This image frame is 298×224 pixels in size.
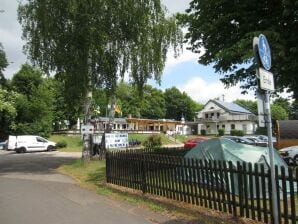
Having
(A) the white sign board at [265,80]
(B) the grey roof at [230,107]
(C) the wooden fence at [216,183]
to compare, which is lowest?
(C) the wooden fence at [216,183]

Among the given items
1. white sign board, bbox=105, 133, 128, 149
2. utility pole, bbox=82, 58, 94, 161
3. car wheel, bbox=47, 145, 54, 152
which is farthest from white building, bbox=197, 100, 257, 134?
white sign board, bbox=105, 133, 128, 149

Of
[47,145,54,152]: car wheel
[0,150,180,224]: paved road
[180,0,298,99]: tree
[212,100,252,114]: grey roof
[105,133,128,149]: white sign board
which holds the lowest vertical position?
[0,150,180,224]: paved road

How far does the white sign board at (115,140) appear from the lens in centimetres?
2141

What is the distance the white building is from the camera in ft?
290

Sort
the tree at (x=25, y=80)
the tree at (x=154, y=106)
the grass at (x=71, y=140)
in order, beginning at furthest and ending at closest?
the tree at (x=154, y=106), the tree at (x=25, y=80), the grass at (x=71, y=140)

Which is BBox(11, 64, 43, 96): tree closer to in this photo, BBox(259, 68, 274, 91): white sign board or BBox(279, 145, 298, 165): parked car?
BBox(279, 145, 298, 165): parked car

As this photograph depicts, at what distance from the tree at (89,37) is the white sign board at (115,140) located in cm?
282

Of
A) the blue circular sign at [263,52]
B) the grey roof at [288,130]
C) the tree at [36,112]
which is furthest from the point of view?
the tree at [36,112]

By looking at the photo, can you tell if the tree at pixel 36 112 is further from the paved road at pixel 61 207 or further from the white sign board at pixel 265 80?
the white sign board at pixel 265 80

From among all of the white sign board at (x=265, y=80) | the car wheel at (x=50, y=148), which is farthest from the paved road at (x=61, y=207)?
the car wheel at (x=50, y=148)

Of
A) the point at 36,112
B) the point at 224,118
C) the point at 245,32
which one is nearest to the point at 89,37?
the point at 245,32

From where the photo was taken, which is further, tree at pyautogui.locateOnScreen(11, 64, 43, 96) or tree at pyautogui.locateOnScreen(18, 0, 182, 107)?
tree at pyautogui.locateOnScreen(11, 64, 43, 96)

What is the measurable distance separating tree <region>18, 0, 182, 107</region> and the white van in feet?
75.8

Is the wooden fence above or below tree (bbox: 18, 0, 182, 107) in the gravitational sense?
below
